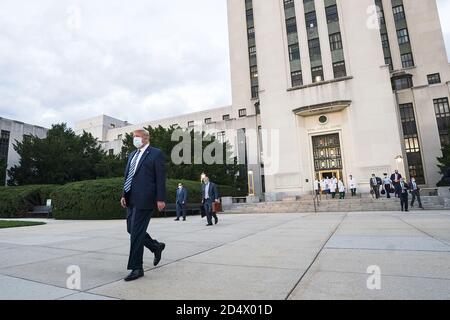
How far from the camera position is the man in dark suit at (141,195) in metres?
3.41

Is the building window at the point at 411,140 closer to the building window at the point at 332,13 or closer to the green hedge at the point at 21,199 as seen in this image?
the building window at the point at 332,13

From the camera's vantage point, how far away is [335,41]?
3094 centimetres

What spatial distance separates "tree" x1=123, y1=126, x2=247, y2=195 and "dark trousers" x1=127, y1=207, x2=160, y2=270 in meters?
23.6

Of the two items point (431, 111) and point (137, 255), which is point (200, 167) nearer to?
point (137, 255)

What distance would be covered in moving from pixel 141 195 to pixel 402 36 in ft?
150

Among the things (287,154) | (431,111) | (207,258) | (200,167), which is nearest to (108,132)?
(200,167)

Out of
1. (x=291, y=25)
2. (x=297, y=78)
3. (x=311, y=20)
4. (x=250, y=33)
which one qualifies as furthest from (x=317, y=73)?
(x=250, y=33)

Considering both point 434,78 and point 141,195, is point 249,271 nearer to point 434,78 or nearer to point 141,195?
point 141,195

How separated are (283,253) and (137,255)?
7.84 ft

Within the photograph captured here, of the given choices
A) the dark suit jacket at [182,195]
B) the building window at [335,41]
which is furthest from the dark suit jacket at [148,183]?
the building window at [335,41]

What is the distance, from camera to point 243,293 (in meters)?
2.63

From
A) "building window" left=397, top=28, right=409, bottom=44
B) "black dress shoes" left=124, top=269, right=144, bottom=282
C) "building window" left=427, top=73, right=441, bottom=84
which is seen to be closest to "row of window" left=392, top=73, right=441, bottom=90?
"building window" left=427, top=73, right=441, bottom=84

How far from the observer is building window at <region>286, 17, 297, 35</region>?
33303 mm

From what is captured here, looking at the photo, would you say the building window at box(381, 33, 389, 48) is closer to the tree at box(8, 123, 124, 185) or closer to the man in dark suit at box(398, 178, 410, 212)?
the man in dark suit at box(398, 178, 410, 212)
